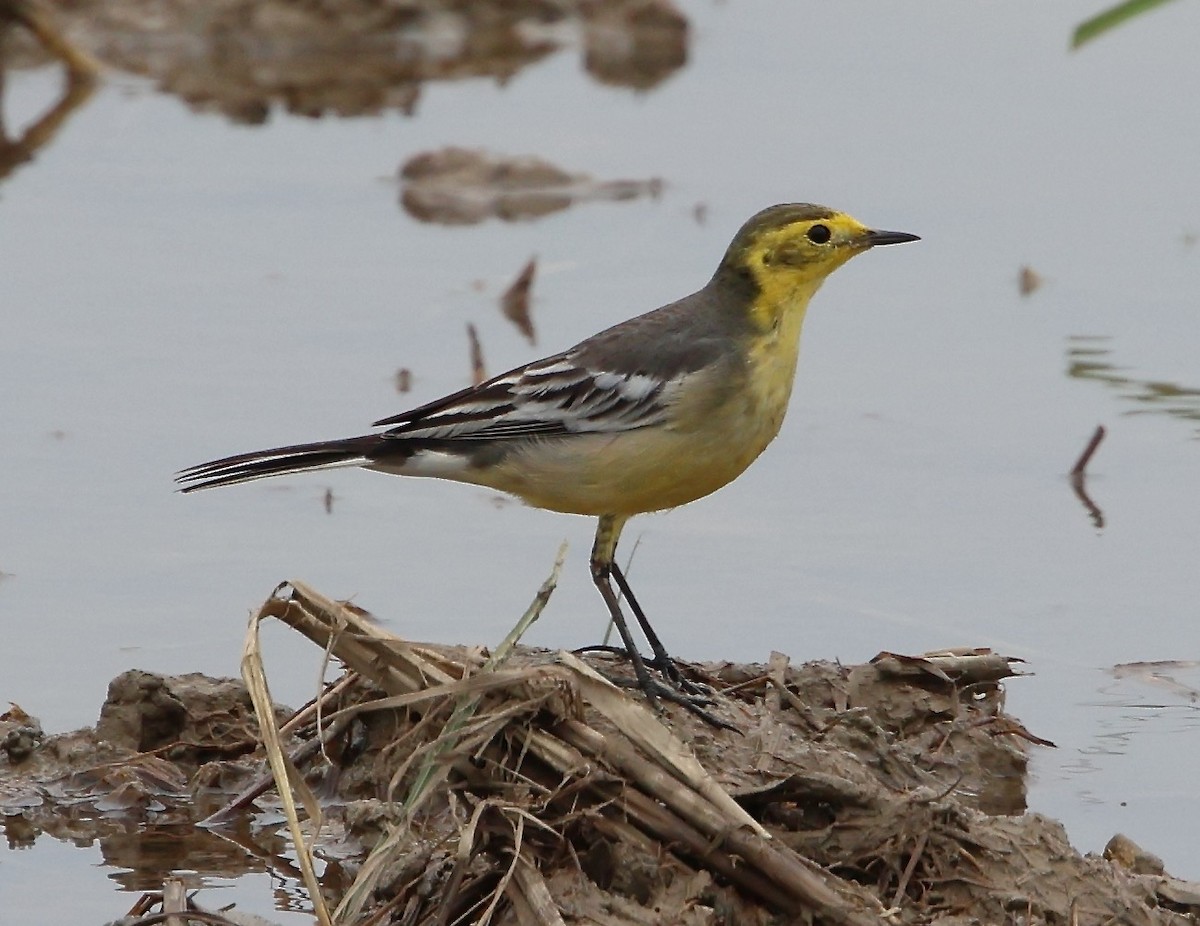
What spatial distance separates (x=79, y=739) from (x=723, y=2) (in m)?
13.0

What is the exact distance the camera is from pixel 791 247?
7.82 metres

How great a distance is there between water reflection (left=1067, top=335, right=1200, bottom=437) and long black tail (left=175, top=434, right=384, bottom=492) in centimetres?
427

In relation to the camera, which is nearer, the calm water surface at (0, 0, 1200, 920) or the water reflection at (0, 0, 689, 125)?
the calm water surface at (0, 0, 1200, 920)

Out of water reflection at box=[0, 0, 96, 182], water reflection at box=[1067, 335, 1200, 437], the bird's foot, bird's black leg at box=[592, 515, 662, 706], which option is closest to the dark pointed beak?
bird's black leg at box=[592, 515, 662, 706]

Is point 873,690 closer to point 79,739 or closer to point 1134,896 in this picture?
point 1134,896

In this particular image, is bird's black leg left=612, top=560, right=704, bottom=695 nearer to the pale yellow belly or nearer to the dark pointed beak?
the pale yellow belly

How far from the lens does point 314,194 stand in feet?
45.1

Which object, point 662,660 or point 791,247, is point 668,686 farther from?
point 791,247

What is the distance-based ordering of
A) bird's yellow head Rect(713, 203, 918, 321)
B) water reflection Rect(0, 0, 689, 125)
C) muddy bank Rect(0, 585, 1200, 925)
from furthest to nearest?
water reflection Rect(0, 0, 689, 125) → bird's yellow head Rect(713, 203, 918, 321) → muddy bank Rect(0, 585, 1200, 925)

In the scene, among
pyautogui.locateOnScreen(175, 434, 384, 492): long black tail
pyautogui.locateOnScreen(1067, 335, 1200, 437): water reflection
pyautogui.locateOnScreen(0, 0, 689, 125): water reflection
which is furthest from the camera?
pyautogui.locateOnScreen(0, 0, 689, 125): water reflection

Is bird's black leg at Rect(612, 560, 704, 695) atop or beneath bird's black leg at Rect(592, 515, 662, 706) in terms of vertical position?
beneath

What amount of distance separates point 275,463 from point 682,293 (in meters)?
4.78

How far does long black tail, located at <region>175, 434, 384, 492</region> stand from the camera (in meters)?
7.15

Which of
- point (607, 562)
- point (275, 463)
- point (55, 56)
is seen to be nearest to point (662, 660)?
point (607, 562)
